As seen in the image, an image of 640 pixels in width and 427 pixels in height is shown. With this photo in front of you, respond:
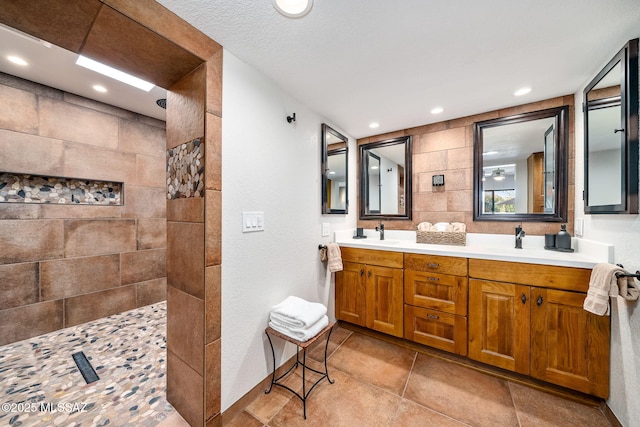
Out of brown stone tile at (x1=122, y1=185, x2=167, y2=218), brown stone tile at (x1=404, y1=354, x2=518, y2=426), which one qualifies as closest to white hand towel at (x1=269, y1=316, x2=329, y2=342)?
brown stone tile at (x1=404, y1=354, x2=518, y2=426)

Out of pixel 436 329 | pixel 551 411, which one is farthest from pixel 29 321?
pixel 551 411

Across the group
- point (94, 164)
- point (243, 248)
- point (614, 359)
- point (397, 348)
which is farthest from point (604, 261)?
point (94, 164)

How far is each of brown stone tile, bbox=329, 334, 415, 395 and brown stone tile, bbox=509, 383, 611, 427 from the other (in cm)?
70

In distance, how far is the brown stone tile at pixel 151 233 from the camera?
2.84 m

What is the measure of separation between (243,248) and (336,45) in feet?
4.44

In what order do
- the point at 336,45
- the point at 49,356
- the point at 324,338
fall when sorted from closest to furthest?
the point at 336,45 < the point at 49,356 < the point at 324,338

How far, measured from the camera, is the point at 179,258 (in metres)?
1.43

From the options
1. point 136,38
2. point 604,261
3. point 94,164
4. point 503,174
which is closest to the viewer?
point 136,38

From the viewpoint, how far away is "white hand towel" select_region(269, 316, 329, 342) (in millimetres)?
1503

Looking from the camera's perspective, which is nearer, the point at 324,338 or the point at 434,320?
the point at 434,320

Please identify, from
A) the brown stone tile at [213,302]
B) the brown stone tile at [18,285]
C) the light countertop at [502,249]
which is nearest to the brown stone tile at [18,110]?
the brown stone tile at [18,285]

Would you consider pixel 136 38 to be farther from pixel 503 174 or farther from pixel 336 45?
pixel 503 174

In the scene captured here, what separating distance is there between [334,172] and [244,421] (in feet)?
6.98

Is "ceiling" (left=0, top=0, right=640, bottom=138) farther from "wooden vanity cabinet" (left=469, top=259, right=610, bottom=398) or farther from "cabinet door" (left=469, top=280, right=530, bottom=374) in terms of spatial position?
"cabinet door" (left=469, top=280, right=530, bottom=374)
